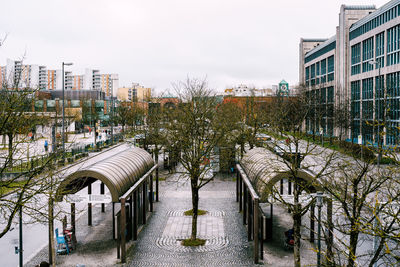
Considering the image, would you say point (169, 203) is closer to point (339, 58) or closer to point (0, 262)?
point (0, 262)

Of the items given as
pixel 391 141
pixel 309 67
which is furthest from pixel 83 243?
pixel 309 67

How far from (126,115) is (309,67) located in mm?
44073

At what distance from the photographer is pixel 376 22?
52125 mm

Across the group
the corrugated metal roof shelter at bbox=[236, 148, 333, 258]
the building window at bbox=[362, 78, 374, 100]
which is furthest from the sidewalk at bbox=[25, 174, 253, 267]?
the building window at bbox=[362, 78, 374, 100]

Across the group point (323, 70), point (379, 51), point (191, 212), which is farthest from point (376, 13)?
point (191, 212)

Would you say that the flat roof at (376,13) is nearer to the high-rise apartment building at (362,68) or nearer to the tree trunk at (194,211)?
the high-rise apartment building at (362,68)

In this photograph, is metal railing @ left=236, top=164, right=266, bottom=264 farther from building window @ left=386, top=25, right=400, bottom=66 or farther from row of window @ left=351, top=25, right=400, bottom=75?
building window @ left=386, top=25, right=400, bottom=66

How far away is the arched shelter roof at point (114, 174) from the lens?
14883mm

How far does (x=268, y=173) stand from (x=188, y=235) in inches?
198

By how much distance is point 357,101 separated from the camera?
190 ft

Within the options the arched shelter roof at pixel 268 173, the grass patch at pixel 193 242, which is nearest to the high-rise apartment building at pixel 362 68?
the arched shelter roof at pixel 268 173

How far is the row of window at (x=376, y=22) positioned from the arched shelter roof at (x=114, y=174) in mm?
38656

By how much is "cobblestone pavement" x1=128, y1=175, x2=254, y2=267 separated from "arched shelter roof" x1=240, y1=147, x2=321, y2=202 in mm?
2511

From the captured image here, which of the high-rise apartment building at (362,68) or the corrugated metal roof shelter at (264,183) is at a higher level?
the high-rise apartment building at (362,68)
